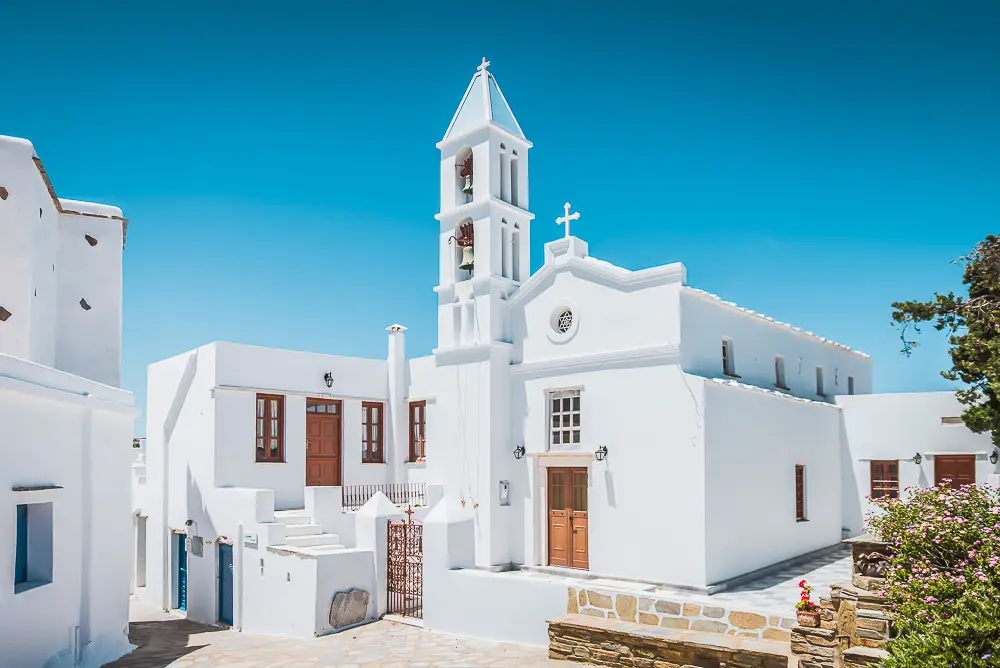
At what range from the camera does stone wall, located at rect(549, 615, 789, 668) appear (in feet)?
32.2

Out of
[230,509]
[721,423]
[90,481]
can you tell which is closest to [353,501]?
[230,509]

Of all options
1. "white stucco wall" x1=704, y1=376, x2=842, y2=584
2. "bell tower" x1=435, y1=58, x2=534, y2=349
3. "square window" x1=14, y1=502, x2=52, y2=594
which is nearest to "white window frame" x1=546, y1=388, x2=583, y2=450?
"bell tower" x1=435, y1=58, x2=534, y2=349

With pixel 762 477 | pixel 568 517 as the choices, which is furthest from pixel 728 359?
pixel 568 517

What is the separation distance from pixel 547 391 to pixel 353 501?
6.22 metres

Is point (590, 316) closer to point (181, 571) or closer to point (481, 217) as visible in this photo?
point (481, 217)

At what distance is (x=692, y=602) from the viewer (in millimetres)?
11078

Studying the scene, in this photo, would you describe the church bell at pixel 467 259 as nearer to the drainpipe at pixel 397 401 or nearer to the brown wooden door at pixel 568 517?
the drainpipe at pixel 397 401

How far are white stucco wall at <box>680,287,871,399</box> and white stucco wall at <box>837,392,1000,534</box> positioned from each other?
145 cm

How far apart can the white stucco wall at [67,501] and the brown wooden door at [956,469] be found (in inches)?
694

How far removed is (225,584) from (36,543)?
7573 mm

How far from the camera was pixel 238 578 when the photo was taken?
701 inches

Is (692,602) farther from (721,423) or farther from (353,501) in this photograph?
(353,501)

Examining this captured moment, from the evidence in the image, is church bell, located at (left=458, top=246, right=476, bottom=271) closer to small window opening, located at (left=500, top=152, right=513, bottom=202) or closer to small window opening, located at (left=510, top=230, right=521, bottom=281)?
small window opening, located at (left=510, top=230, right=521, bottom=281)

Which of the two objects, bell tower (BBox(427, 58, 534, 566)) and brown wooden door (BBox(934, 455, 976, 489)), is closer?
bell tower (BBox(427, 58, 534, 566))
